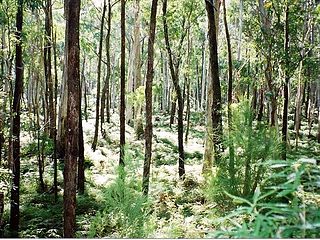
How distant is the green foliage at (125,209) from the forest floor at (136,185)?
0.05 metres

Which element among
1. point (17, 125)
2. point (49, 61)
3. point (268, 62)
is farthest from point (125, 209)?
point (268, 62)

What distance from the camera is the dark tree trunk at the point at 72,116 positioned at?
642 cm

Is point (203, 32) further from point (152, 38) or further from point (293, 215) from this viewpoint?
point (293, 215)

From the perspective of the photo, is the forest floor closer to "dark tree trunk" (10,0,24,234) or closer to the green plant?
"dark tree trunk" (10,0,24,234)

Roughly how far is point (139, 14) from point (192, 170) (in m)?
12.5

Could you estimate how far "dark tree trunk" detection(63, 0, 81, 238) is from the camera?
6.42 m

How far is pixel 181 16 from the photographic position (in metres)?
17.0

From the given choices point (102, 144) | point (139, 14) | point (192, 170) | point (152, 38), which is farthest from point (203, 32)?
point (152, 38)

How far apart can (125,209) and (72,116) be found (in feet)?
5.17

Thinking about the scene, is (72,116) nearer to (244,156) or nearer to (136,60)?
(244,156)

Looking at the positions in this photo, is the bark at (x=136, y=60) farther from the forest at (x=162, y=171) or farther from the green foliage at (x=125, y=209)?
the green foliage at (x=125, y=209)

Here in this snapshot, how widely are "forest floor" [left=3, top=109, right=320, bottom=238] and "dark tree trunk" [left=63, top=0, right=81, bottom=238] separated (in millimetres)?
550

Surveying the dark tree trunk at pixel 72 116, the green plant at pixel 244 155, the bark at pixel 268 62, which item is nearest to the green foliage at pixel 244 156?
the green plant at pixel 244 155

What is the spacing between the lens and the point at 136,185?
6438 millimetres
